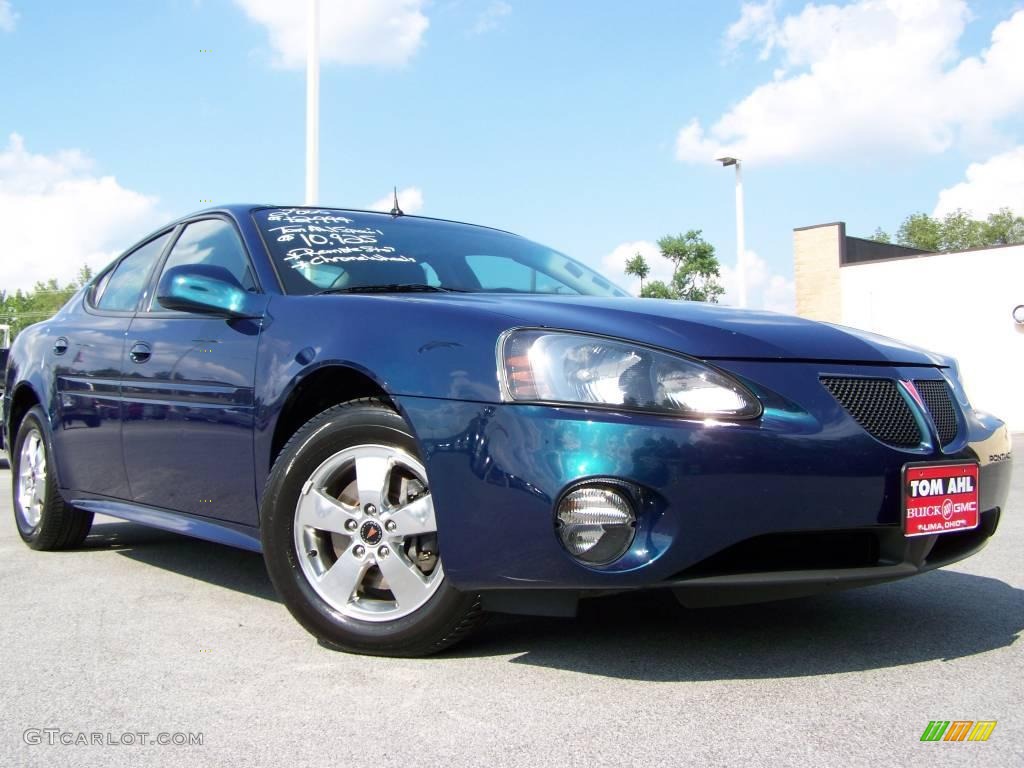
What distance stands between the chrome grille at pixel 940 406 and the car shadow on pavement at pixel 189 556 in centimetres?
239

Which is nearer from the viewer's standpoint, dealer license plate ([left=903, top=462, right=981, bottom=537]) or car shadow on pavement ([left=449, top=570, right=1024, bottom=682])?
dealer license plate ([left=903, top=462, right=981, bottom=537])

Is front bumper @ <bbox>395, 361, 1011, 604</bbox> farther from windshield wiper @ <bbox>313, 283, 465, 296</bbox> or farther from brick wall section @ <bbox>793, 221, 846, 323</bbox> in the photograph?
brick wall section @ <bbox>793, 221, 846, 323</bbox>

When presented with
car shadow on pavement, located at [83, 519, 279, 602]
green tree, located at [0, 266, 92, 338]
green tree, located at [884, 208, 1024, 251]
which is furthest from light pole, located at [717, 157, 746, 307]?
green tree, located at [0, 266, 92, 338]

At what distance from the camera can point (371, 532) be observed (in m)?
2.99

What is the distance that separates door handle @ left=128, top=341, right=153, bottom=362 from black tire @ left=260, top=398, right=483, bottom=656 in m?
1.07

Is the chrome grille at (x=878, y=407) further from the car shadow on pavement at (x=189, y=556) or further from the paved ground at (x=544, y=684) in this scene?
the car shadow on pavement at (x=189, y=556)

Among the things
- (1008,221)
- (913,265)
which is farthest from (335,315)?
(1008,221)

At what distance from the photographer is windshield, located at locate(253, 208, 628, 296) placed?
362 centimetres

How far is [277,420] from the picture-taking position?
3.29 m

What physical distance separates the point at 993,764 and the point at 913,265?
22975 millimetres

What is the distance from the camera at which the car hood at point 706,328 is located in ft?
9.05

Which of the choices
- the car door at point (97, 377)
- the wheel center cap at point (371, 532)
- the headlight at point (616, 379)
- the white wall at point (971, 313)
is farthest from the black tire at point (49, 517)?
the white wall at point (971, 313)

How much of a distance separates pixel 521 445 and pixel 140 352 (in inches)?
80.8

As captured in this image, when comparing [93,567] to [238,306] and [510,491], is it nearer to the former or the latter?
[238,306]
